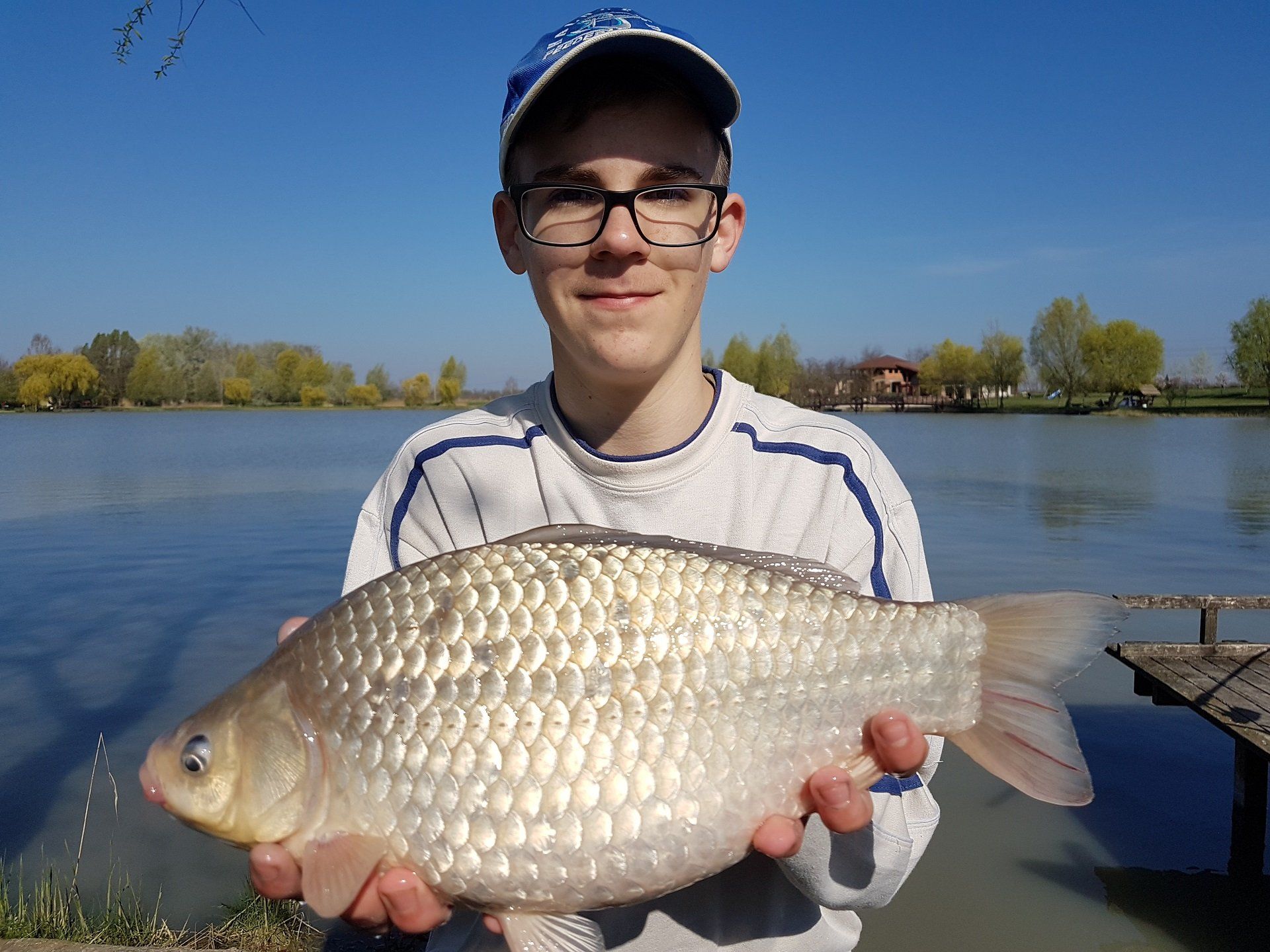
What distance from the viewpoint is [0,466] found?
2798 cm

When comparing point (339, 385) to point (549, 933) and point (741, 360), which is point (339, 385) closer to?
point (741, 360)

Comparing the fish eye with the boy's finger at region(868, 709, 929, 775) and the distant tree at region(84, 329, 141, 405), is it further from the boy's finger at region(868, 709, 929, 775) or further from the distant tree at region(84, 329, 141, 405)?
the distant tree at region(84, 329, 141, 405)

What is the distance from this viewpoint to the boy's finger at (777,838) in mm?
1467

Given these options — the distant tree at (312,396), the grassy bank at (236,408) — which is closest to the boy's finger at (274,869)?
the grassy bank at (236,408)

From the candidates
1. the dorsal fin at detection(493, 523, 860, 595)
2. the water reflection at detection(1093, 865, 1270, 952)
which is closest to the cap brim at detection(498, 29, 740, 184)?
the dorsal fin at detection(493, 523, 860, 595)

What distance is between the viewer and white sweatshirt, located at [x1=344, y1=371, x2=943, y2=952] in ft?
5.88

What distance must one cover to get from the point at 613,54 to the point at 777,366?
294ft

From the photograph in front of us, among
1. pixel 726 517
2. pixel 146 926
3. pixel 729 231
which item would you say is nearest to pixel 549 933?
pixel 726 517

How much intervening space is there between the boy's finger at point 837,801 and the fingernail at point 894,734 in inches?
4.0

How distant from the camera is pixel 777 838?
147 centimetres

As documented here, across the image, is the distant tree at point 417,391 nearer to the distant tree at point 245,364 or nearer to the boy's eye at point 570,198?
the distant tree at point 245,364

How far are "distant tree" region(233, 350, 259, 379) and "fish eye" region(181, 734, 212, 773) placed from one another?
339ft

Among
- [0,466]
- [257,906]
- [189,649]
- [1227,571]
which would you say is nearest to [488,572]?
[257,906]

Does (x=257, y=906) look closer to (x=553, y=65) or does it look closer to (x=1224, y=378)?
(x=553, y=65)
